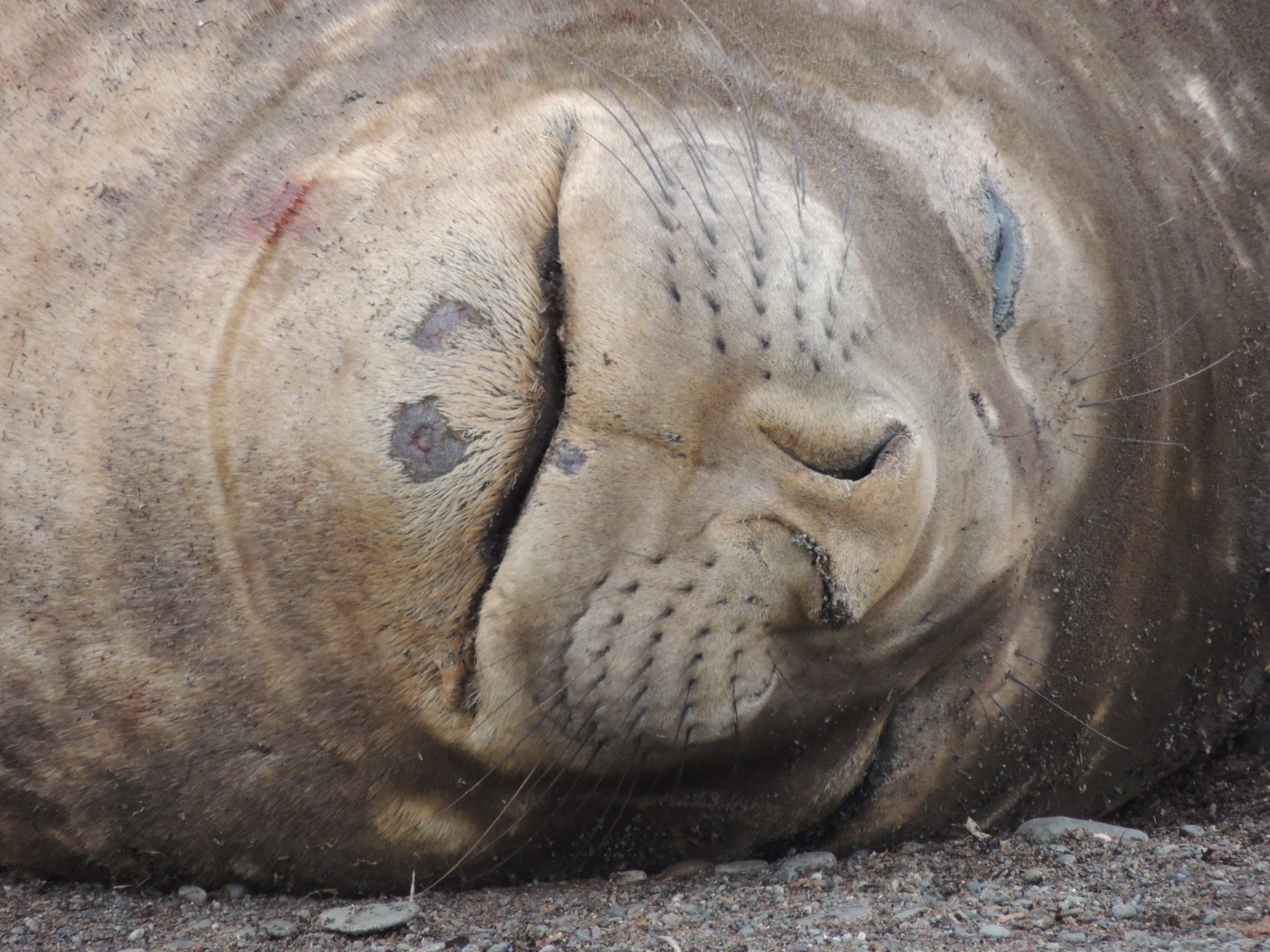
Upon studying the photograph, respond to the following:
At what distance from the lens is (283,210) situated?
6.72 ft

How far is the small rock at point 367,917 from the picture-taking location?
2.16m

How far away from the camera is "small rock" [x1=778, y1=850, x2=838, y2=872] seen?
2.52m

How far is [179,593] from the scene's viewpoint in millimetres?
2012

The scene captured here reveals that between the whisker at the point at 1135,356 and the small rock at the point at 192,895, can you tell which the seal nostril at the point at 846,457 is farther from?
the small rock at the point at 192,895

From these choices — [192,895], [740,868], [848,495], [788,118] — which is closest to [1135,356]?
[788,118]

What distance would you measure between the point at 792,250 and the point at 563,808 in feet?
4.15

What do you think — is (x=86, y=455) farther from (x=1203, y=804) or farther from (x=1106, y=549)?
(x=1203, y=804)

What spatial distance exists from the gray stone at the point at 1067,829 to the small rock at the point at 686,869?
0.72 meters

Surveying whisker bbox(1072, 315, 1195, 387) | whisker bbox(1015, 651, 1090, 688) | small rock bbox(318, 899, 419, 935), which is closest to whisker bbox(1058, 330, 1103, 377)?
whisker bbox(1072, 315, 1195, 387)

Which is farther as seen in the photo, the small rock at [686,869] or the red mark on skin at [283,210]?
the small rock at [686,869]

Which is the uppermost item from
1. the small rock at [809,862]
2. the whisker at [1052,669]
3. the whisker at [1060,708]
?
the whisker at [1052,669]

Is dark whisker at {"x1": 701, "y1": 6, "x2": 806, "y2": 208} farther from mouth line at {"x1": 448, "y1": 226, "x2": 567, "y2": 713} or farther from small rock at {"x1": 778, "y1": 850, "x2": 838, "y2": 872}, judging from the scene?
small rock at {"x1": 778, "y1": 850, "x2": 838, "y2": 872}

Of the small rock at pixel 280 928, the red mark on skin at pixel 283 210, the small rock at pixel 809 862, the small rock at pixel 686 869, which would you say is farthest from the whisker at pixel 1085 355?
the small rock at pixel 280 928

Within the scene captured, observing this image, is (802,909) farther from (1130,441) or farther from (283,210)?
(283,210)
